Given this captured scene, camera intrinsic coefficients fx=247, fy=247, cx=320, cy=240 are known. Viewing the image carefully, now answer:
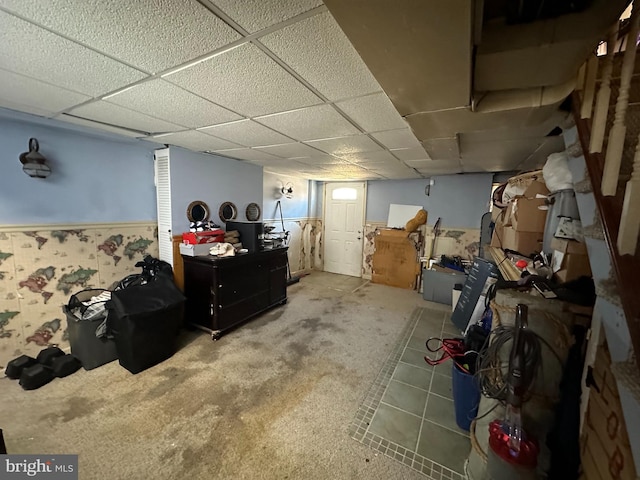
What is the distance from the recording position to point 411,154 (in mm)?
2852

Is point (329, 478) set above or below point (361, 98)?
below

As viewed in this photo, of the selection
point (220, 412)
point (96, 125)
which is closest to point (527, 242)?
point (220, 412)

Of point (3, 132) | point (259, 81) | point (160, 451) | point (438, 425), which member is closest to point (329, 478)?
point (438, 425)

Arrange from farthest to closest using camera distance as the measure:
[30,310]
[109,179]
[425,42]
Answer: [109,179] < [30,310] < [425,42]

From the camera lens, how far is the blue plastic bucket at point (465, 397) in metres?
1.71

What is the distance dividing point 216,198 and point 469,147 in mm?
3088

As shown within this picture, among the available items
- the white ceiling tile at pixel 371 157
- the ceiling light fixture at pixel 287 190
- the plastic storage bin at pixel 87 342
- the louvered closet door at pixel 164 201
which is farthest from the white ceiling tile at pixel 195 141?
the ceiling light fixture at pixel 287 190

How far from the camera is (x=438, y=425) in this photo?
1796 mm

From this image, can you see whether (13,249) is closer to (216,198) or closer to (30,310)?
(30,310)

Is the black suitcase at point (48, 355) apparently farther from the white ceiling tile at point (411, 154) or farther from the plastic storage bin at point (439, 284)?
the plastic storage bin at point (439, 284)

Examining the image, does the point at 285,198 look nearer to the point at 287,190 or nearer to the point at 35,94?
the point at 287,190

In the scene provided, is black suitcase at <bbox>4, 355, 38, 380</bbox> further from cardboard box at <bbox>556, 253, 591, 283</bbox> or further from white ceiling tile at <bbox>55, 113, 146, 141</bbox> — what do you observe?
cardboard box at <bbox>556, 253, 591, 283</bbox>

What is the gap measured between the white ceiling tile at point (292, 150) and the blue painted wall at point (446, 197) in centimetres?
264

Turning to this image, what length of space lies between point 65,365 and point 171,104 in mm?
2418
